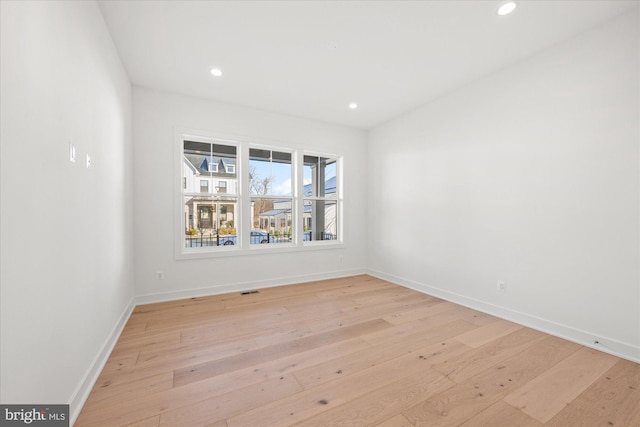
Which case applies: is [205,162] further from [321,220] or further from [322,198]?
[321,220]

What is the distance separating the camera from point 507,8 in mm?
2168

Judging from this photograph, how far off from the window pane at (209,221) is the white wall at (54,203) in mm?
1469

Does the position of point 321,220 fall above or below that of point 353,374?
above

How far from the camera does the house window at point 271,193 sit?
4.33 m

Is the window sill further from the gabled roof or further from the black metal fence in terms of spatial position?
the gabled roof

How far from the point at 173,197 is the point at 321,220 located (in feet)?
8.29

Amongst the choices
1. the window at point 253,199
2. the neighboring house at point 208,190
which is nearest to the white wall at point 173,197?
the window at point 253,199

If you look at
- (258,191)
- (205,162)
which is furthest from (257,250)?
(205,162)

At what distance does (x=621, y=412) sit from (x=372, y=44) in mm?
3346

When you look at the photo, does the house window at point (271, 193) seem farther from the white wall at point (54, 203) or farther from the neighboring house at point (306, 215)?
the white wall at point (54, 203)

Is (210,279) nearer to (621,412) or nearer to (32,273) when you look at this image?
(32,273)

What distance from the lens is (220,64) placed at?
2971mm

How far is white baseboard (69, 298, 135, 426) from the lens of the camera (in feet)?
5.09

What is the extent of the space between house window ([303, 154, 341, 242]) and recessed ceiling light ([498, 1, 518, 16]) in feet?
10.4
